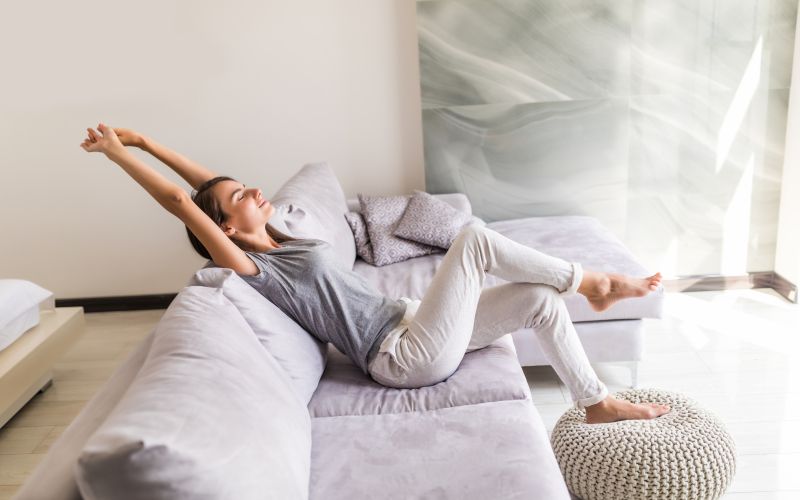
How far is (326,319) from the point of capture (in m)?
2.11

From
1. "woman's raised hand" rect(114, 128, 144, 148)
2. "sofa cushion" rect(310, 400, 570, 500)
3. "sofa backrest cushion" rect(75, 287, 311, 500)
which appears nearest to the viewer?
"sofa backrest cushion" rect(75, 287, 311, 500)

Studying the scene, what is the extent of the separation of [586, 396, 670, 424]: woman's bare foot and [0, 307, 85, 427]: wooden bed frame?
2.09 metres

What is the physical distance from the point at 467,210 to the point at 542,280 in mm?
1446

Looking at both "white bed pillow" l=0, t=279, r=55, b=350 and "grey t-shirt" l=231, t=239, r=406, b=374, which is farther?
"white bed pillow" l=0, t=279, r=55, b=350

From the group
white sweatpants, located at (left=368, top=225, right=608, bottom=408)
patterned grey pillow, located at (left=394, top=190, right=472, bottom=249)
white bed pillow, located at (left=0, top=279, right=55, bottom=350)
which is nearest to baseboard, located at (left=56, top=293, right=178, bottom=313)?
white bed pillow, located at (left=0, top=279, right=55, bottom=350)

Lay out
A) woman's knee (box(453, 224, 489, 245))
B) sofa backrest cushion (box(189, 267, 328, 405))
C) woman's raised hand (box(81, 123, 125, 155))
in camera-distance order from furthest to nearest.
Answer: woman's knee (box(453, 224, 489, 245))
woman's raised hand (box(81, 123, 125, 155))
sofa backrest cushion (box(189, 267, 328, 405))

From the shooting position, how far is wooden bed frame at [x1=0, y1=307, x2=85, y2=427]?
109 inches

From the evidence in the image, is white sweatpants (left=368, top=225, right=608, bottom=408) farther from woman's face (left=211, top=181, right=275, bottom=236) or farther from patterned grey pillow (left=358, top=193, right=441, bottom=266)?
patterned grey pillow (left=358, top=193, right=441, bottom=266)

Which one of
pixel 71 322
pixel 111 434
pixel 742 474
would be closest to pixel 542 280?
pixel 742 474

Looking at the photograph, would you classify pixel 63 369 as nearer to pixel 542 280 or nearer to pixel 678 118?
pixel 542 280

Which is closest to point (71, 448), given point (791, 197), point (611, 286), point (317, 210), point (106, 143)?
point (106, 143)

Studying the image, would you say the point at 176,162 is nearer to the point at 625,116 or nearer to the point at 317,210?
the point at 317,210

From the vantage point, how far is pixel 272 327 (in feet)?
6.38

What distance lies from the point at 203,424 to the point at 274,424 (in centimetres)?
27
